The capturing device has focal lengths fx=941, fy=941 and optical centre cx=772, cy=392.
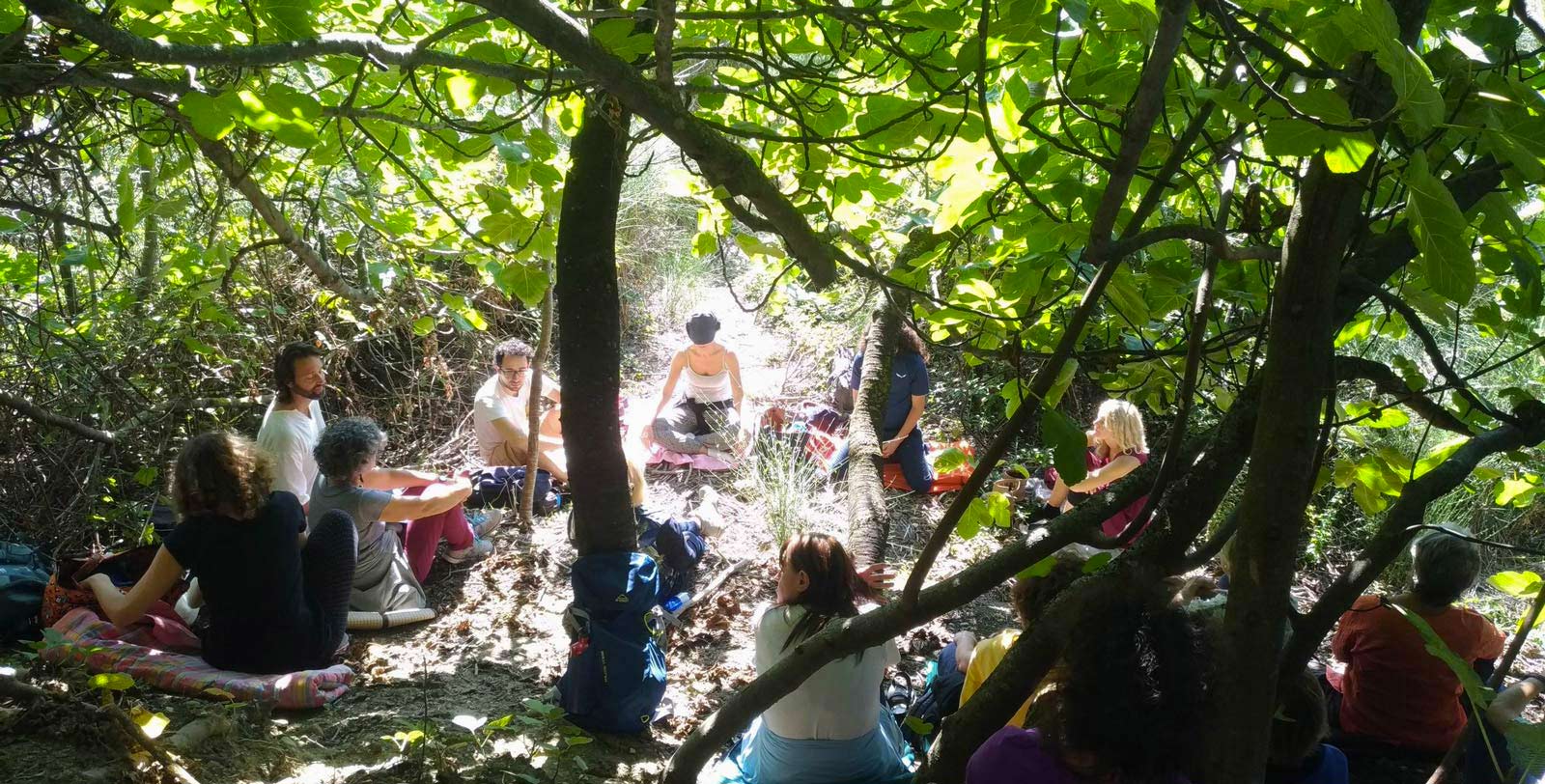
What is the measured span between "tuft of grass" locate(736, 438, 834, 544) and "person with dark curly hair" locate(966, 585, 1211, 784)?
12.7 feet

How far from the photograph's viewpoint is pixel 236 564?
3441 millimetres

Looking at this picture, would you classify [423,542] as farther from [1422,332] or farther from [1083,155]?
[1422,332]

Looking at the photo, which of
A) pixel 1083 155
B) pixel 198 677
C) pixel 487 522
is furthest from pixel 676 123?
pixel 487 522

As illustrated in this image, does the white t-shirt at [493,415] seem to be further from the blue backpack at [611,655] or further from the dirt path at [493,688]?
the blue backpack at [611,655]

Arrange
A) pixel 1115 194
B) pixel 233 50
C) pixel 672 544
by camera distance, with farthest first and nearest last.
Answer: pixel 672 544 < pixel 233 50 < pixel 1115 194

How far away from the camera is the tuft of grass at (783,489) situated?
5.58m

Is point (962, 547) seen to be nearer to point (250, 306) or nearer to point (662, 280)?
point (250, 306)

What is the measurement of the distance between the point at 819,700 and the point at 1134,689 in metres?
1.59

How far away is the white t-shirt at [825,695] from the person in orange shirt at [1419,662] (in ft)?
5.67

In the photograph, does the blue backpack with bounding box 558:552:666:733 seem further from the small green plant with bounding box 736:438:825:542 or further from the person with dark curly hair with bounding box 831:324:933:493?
the person with dark curly hair with bounding box 831:324:933:493

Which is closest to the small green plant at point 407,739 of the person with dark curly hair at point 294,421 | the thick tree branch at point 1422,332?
the person with dark curly hair at point 294,421

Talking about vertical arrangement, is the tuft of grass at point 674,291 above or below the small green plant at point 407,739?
above

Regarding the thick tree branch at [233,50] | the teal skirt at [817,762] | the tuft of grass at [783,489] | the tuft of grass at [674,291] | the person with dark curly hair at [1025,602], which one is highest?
the tuft of grass at [674,291]

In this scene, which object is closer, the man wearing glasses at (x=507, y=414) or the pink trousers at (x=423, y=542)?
the pink trousers at (x=423, y=542)
